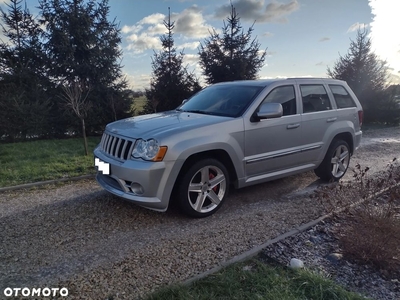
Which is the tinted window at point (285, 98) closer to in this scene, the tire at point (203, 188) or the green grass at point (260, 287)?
the tire at point (203, 188)

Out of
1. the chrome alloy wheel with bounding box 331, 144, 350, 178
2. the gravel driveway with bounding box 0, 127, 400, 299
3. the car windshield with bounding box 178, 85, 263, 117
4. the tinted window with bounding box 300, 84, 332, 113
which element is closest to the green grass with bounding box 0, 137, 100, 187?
the gravel driveway with bounding box 0, 127, 400, 299

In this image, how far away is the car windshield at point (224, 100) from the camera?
14.5ft

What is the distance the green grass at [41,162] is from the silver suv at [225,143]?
7.05 ft

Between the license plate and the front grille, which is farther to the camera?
the license plate

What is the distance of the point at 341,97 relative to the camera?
562 cm

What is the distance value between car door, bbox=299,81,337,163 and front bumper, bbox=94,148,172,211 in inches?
101

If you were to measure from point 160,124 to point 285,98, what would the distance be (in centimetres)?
210

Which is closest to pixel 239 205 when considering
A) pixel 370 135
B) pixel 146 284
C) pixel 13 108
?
pixel 146 284

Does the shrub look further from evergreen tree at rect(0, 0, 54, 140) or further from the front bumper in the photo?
evergreen tree at rect(0, 0, 54, 140)

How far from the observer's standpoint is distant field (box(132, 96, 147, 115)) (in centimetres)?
1256

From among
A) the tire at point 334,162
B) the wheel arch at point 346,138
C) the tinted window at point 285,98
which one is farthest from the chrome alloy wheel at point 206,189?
the wheel arch at point 346,138

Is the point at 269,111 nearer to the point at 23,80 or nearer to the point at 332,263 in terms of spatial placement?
the point at 332,263

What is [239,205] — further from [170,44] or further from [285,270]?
[170,44]

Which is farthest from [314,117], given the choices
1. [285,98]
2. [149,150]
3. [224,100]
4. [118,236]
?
[118,236]
